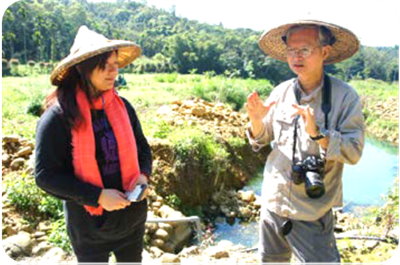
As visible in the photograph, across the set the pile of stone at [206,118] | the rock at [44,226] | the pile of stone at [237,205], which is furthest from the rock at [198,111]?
the rock at [44,226]

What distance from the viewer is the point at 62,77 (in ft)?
5.57

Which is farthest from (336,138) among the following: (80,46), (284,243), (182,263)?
(182,263)

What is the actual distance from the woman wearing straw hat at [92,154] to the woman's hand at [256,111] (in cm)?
60

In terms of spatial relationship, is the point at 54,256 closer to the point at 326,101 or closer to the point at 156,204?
the point at 156,204

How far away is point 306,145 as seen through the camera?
1.75 metres

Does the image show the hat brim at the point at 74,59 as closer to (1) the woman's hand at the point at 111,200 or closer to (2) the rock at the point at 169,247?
(1) the woman's hand at the point at 111,200

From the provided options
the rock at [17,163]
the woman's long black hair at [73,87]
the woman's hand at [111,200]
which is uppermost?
the woman's long black hair at [73,87]

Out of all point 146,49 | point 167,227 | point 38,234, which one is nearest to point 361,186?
point 167,227

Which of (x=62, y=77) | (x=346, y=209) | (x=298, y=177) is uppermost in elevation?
(x=62, y=77)

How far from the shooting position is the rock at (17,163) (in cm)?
427

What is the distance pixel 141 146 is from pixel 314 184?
34.8 inches

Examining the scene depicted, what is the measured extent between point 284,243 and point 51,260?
1.93 m

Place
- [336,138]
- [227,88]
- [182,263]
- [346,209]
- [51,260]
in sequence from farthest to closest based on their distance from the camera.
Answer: [227,88], [346,209], [182,263], [51,260], [336,138]

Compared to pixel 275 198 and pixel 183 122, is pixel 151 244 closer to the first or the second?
pixel 275 198
